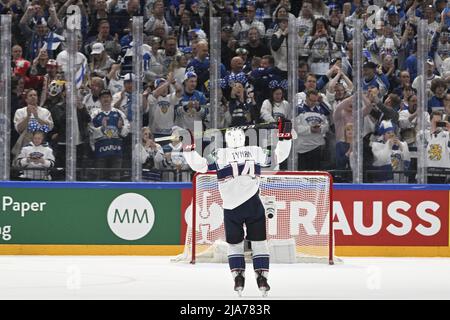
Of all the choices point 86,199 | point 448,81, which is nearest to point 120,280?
point 86,199

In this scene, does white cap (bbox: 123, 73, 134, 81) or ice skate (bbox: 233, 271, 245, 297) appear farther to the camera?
white cap (bbox: 123, 73, 134, 81)

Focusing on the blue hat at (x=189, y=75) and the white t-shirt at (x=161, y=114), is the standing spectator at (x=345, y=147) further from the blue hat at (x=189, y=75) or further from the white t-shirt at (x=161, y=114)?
the white t-shirt at (x=161, y=114)

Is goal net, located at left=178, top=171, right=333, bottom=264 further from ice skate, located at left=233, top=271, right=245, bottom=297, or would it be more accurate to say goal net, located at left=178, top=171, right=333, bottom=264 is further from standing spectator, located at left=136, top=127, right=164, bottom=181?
ice skate, located at left=233, top=271, right=245, bottom=297

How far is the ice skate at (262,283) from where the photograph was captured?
9867 millimetres

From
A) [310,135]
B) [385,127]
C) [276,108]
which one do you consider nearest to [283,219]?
[310,135]

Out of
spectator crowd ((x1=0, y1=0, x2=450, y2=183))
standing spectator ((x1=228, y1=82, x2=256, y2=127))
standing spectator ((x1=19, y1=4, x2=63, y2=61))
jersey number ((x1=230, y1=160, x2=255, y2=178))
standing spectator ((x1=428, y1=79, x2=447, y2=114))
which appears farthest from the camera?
standing spectator ((x1=428, y1=79, x2=447, y2=114))

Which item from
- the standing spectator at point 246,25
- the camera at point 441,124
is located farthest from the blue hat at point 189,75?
the camera at point 441,124

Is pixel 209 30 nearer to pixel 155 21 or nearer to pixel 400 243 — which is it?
pixel 155 21

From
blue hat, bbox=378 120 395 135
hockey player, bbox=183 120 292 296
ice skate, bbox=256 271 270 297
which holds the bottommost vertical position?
ice skate, bbox=256 271 270 297

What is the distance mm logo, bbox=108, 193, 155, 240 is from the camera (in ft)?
47.8

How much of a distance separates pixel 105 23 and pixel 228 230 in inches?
217

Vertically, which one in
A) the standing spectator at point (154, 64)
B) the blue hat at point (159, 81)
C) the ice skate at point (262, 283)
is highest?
the standing spectator at point (154, 64)

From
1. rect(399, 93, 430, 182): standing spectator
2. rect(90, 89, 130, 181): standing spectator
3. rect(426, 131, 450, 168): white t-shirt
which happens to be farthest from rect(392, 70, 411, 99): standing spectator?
rect(90, 89, 130, 181): standing spectator

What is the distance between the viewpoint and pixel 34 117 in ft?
45.7
